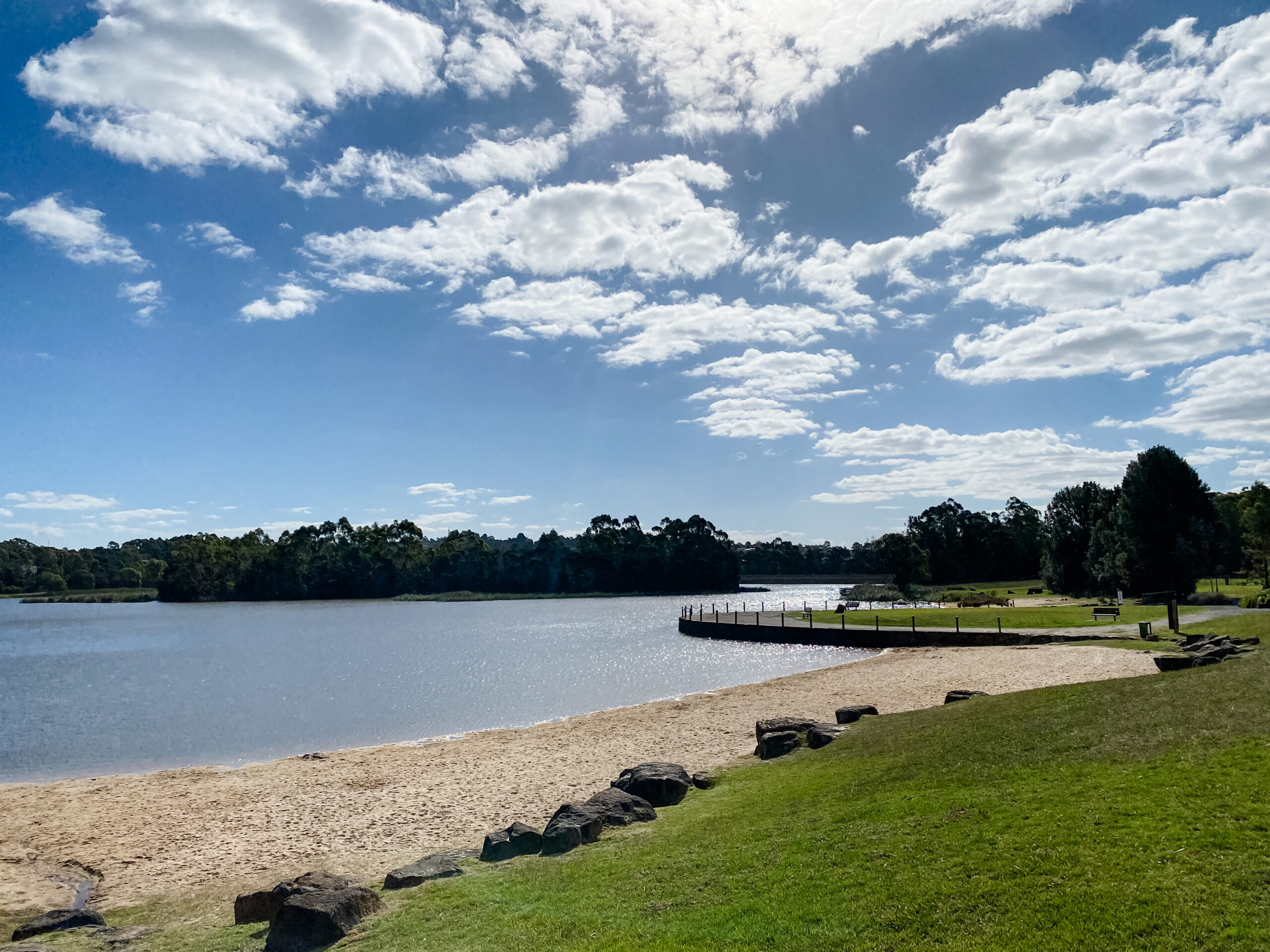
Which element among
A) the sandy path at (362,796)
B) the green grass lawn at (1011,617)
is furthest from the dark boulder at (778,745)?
the green grass lawn at (1011,617)

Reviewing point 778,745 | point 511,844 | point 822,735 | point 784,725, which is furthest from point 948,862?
point 784,725

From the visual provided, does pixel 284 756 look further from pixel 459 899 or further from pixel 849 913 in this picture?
pixel 849 913

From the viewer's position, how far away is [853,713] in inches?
872

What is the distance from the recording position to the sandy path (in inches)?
627

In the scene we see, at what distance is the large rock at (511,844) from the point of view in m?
13.3

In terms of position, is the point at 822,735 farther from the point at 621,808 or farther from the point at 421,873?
the point at 421,873

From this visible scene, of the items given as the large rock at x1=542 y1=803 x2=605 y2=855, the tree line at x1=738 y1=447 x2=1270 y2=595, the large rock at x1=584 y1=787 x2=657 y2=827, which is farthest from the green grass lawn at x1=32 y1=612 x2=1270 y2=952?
the tree line at x1=738 y1=447 x2=1270 y2=595

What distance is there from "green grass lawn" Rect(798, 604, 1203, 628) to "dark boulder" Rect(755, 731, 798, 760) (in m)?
29.9

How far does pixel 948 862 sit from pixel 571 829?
6535 millimetres

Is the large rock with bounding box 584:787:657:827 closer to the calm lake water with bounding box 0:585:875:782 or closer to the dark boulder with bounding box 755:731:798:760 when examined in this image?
the dark boulder with bounding box 755:731:798:760

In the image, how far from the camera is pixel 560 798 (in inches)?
755

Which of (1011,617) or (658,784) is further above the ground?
(1011,617)

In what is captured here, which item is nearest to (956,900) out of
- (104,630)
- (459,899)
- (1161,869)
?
(1161,869)

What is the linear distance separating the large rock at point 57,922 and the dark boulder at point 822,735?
1400cm
